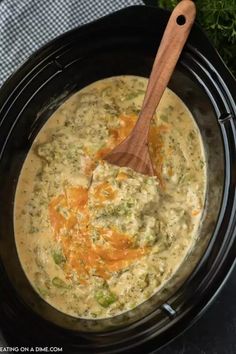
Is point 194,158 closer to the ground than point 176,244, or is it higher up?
higher up

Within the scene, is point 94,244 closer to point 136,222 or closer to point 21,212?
point 136,222

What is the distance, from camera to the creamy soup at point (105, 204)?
216cm

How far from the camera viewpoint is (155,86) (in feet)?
6.86

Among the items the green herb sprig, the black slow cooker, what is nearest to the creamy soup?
the black slow cooker

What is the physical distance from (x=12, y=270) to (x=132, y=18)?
1.03 meters

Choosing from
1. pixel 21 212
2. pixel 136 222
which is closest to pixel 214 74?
pixel 136 222

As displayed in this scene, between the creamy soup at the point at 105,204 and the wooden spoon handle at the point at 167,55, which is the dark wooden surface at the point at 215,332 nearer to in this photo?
the creamy soup at the point at 105,204

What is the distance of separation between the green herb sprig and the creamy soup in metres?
0.29

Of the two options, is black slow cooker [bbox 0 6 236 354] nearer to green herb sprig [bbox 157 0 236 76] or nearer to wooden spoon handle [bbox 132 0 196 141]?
wooden spoon handle [bbox 132 0 196 141]

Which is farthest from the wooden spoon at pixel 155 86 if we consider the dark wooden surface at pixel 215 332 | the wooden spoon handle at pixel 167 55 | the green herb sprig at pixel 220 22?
the dark wooden surface at pixel 215 332

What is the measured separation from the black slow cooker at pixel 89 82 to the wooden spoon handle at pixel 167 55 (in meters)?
0.05

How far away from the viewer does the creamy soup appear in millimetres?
2156

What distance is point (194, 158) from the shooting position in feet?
7.42

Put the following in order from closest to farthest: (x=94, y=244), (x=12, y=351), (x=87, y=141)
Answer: (x=12, y=351), (x=94, y=244), (x=87, y=141)
